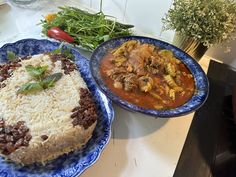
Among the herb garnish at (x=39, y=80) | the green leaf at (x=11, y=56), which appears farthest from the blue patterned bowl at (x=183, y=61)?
the green leaf at (x=11, y=56)

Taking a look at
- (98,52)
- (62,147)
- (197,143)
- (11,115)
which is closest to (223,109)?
(197,143)

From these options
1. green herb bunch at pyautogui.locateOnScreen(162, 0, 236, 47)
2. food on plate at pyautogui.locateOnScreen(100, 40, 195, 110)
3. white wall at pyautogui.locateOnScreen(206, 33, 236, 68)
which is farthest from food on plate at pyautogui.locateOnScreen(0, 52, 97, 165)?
white wall at pyautogui.locateOnScreen(206, 33, 236, 68)

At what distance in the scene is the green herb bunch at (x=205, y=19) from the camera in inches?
34.5

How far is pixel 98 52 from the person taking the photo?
33.2 inches

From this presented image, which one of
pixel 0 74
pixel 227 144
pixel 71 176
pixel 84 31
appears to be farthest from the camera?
pixel 84 31

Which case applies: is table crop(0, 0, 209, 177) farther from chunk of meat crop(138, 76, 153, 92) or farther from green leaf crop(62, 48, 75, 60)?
green leaf crop(62, 48, 75, 60)

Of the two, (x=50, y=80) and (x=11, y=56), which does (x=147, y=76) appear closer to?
(x=50, y=80)

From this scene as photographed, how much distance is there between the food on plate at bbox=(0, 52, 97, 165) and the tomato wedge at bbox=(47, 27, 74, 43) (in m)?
0.22

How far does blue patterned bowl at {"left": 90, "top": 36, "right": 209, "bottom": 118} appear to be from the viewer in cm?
70

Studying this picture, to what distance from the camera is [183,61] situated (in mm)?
888

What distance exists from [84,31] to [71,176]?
0.64 meters

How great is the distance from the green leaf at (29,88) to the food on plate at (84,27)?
0.34 m

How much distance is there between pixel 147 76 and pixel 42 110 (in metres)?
0.33

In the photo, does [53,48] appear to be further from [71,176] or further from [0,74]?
[71,176]
